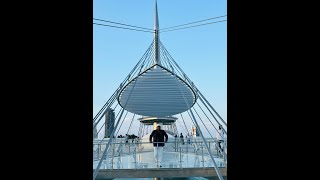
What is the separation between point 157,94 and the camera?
46.2ft

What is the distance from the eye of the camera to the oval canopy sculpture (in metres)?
12.6

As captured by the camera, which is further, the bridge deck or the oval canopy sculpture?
the oval canopy sculpture

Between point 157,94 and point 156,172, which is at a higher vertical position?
point 157,94

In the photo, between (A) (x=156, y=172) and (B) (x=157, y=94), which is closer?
(A) (x=156, y=172)

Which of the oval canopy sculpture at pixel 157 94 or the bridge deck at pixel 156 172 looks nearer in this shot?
the bridge deck at pixel 156 172

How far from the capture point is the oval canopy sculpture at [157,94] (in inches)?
497

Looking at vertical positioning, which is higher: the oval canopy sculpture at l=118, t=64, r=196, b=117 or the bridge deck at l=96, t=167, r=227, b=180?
the oval canopy sculpture at l=118, t=64, r=196, b=117

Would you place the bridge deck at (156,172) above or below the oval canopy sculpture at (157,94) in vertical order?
below
